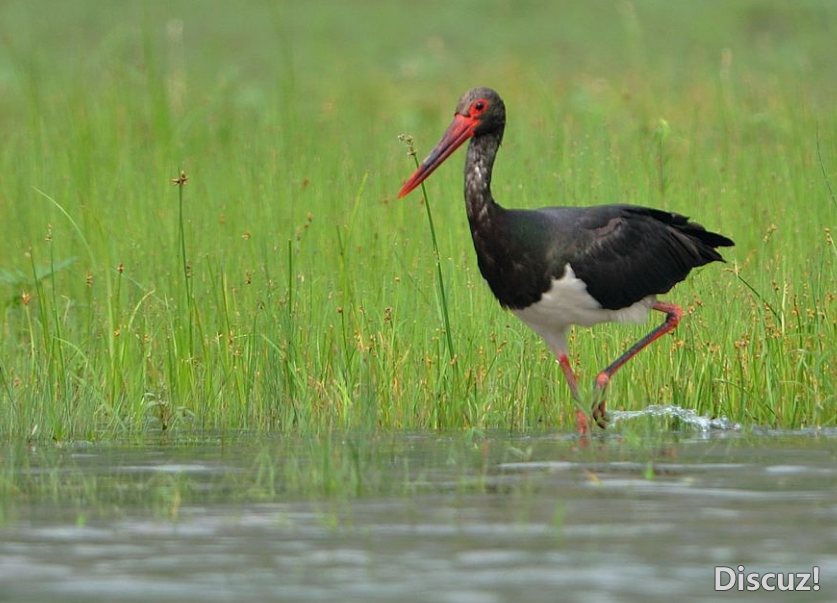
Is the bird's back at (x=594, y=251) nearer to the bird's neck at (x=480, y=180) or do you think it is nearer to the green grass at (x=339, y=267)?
the bird's neck at (x=480, y=180)

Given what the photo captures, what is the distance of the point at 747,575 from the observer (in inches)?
154

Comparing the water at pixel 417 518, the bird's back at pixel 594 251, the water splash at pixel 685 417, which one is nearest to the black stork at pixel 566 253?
the bird's back at pixel 594 251

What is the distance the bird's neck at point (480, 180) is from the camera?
6996mm

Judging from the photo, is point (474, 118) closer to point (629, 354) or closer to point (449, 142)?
point (449, 142)

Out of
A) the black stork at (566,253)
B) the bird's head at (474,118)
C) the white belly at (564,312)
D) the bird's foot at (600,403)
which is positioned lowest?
the bird's foot at (600,403)

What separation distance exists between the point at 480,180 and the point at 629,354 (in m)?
0.95

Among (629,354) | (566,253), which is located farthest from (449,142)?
(629,354)

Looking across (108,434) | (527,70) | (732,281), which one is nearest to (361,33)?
(527,70)

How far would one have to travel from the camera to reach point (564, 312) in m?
6.98

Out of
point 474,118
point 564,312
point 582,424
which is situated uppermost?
point 474,118

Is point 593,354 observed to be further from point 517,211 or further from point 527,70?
point 527,70

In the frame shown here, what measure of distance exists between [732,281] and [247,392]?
2.37m

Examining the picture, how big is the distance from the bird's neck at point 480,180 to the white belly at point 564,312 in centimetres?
41

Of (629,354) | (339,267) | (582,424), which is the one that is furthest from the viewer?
(339,267)
